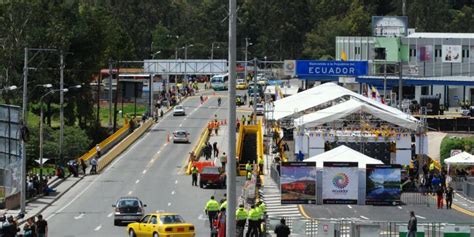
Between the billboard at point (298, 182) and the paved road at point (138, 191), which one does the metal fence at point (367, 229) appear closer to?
the paved road at point (138, 191)

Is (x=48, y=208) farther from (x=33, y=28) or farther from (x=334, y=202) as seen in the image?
(x=33, y=28)

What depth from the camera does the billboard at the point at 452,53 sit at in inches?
5015

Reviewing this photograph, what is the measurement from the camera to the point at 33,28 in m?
106

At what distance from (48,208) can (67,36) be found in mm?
50965

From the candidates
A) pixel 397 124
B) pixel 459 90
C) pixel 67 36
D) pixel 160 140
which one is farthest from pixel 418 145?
pixel 459 90

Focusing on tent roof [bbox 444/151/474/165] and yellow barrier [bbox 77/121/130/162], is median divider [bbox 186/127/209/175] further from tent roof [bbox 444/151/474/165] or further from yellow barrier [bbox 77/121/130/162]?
tent roof [bbox 444/151/474/165]

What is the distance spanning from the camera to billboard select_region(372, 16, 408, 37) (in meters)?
135

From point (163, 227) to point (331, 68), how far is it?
69.0 m

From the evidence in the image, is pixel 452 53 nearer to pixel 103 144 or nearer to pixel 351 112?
pixel 103 144

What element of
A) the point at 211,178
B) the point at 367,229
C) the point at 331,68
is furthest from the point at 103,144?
the point at 367,229

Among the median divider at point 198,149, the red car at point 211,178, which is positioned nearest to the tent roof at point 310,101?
the median divider at point 198,149

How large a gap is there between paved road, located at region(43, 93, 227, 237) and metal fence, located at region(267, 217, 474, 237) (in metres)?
7.10

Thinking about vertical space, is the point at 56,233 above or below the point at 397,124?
below

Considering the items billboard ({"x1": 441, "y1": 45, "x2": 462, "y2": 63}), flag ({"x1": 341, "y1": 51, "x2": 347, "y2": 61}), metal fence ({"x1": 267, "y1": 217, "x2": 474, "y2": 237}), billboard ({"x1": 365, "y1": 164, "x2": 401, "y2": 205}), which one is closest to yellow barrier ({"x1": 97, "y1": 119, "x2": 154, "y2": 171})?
flag ({"x1": 341, "y1": 51, "x2": 347, "y2": 61})
